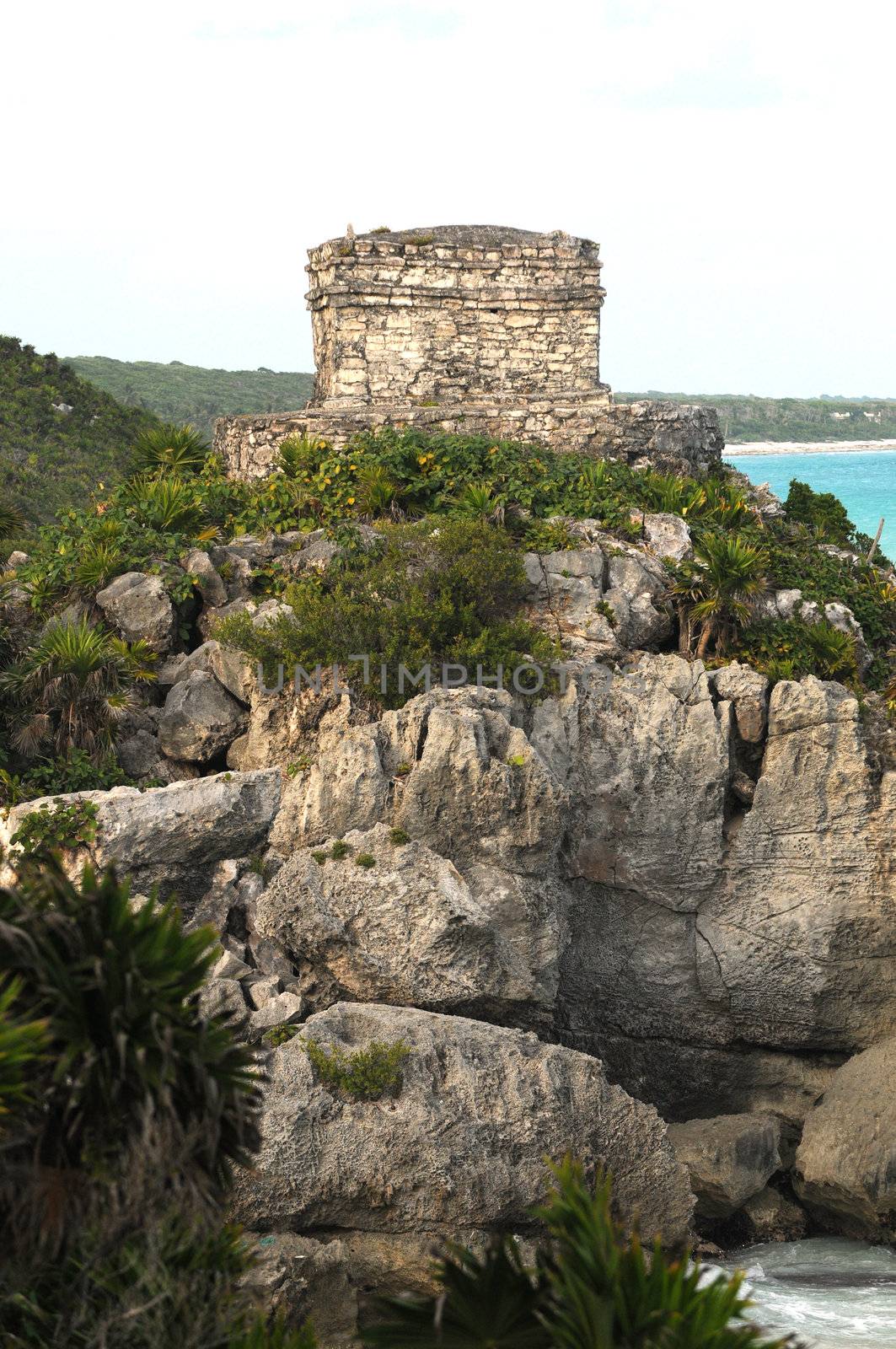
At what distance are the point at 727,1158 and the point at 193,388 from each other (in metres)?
78.0

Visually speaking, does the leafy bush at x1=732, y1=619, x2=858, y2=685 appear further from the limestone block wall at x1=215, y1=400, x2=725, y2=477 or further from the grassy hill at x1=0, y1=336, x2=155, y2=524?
the grassy hill at x1=0, y1=336, x2=155, y2=524

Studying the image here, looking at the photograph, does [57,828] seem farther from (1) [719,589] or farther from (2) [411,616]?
(1) [719,589]

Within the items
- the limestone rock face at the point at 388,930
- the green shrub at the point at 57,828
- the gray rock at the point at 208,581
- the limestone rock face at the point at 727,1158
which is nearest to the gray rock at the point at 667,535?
the gray rock at the point at 208,581

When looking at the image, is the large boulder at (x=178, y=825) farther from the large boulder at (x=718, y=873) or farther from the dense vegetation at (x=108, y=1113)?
the dense vegetation at (x=108, y=1113)

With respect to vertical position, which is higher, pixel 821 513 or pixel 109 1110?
pixel 821 513

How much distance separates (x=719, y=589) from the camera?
1506cm

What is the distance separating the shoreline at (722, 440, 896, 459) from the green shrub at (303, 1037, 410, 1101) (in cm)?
10536

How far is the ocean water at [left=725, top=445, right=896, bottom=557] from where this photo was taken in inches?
3150

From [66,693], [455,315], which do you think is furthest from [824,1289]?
[455,315]

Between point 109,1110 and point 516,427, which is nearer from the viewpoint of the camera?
point 109,1110

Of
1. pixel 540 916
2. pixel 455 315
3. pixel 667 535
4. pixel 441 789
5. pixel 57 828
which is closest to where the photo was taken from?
pixel 57 828

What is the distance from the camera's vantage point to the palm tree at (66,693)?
13.4m

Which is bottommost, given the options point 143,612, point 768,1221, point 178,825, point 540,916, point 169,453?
point 768,1221

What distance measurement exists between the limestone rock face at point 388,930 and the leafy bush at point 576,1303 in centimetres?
570
